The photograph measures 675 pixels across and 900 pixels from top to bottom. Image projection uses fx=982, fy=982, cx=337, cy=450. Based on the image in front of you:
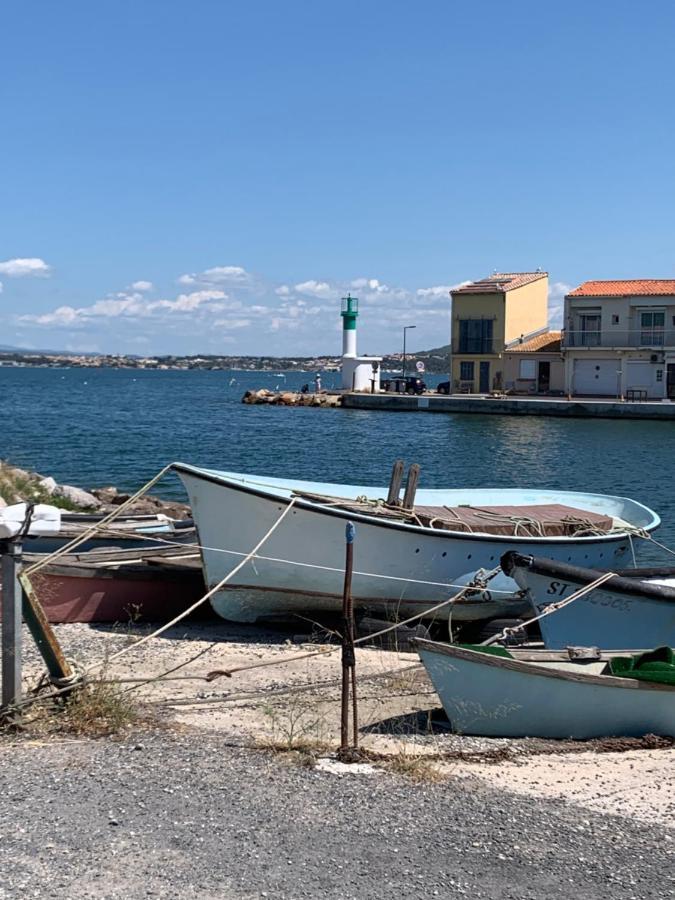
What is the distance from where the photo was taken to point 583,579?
995 cm

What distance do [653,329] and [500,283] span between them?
12153mm

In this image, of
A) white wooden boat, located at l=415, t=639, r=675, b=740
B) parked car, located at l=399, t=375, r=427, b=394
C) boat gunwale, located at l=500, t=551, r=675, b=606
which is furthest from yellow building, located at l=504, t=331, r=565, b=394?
white wooden boat, located at l=415, t=639, r=675, b=740

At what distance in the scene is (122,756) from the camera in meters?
6.66

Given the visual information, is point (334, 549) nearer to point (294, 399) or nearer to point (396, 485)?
point (396, 485)

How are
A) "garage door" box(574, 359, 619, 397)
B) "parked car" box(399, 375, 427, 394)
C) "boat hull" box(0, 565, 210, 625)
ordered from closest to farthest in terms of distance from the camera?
"boat hull" box(0, 565, 210, 625) → "garage door" box(574, 359, 619, 397) → "parked car" box(399, 375, 427, 394)

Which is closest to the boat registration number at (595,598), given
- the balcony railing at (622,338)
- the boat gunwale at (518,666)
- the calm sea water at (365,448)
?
the boat gunwale at (518,666)

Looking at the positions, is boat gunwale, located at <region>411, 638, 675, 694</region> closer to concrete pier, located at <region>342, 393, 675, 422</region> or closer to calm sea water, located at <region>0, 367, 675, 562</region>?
calm sea water, located at <region>0, 367, 675, 562</region>

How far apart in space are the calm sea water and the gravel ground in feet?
44.6

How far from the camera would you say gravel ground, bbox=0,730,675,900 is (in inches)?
200

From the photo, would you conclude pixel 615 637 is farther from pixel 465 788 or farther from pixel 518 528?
pixel 465 788

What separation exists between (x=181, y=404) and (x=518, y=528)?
75.4 meters

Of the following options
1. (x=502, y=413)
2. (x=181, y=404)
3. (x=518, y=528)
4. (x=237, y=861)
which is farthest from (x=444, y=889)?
(x=181, y=404)

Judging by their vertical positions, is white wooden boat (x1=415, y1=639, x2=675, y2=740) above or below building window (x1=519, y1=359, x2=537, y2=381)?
below

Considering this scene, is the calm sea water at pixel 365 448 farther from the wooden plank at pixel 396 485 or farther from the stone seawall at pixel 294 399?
the wooden plank at pixel 396 485
